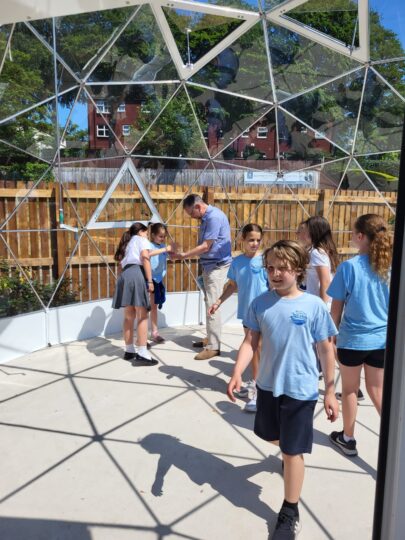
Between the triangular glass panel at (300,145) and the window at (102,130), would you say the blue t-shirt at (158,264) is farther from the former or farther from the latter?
the triangular glass panel at (300,145)

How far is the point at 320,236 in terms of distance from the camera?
4586mm

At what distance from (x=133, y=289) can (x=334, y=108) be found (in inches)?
171

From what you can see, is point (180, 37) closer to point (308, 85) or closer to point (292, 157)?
point (308, 85)

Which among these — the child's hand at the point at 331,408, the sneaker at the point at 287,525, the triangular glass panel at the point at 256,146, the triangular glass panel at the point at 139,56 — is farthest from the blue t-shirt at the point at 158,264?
the sneaker at the point at 287,525

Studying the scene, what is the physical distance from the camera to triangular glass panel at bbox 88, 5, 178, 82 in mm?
5835

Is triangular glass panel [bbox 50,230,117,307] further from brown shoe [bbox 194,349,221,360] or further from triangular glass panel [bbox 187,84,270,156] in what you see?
triangular glass panel [bbox 187,84,270,156]

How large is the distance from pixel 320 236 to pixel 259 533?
112 inches

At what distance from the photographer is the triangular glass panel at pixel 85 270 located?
7.18 metres

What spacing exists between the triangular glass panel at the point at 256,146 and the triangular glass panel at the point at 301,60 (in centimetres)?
82

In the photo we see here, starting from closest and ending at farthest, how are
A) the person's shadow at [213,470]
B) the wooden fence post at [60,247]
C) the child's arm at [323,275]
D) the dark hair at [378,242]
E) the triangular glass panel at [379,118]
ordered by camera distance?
the person's shadow at [213,470]
the dark hair at [378,242]
the child's arm at [323,275]
the triangular glass panel at [379,118]
the wooden fence post at [60,247]

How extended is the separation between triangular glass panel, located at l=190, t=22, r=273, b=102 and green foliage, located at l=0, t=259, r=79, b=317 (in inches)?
159

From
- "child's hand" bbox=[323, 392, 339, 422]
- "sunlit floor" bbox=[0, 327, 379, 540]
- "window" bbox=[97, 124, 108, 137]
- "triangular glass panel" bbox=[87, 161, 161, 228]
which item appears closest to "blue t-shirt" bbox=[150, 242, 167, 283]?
"triangular glass panel" bbox=[87, 161, 161, 228]

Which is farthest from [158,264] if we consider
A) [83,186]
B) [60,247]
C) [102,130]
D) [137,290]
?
[102,130]

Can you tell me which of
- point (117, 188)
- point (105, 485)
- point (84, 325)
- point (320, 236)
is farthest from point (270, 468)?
point (117, 188)
